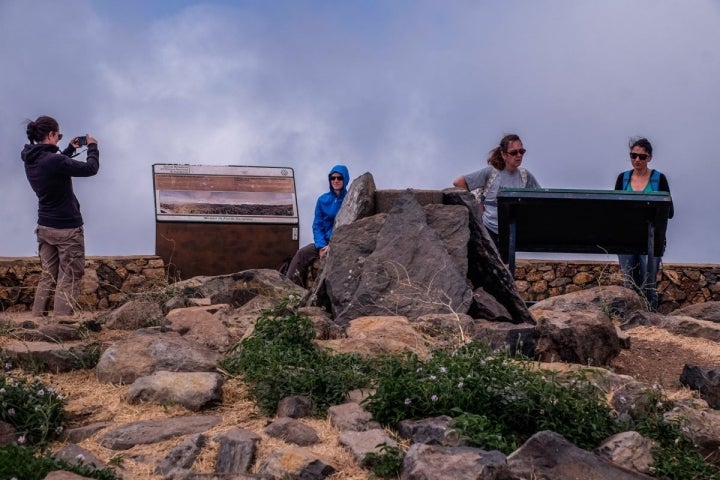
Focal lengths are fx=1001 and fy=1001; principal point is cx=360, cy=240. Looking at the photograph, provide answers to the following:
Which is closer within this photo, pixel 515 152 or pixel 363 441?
pixel 363 441

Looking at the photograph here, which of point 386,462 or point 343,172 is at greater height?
point 343,172

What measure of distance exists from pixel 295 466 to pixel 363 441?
456mm

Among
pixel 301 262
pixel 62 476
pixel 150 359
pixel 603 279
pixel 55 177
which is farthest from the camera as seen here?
pixel 603 279

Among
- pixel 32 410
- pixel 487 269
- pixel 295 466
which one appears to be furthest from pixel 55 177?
pixel 295 466

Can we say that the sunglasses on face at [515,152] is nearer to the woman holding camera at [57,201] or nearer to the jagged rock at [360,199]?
the jagged rock at [360,199]

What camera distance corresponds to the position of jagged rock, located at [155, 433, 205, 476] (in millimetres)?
5250

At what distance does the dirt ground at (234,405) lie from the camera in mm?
5305

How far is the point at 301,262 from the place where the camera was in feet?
43.5

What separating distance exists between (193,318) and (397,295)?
1.78 metres

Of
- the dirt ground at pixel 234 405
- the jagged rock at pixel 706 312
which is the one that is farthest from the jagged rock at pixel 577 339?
the jagged rock at pixel 706 312

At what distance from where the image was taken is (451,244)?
29.9 ft

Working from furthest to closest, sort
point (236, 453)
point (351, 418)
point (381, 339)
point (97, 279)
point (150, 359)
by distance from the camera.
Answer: point (97, 279) < point (381, 339) < point (150, 359) < point (351, 418) < point (236, 453)

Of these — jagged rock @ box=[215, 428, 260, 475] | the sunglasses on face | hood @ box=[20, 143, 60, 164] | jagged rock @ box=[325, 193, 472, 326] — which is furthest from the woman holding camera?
jagged rock @ box=[215, 428, 260, 475]

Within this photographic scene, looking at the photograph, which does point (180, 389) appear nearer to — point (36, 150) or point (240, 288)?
point (240, 288)
